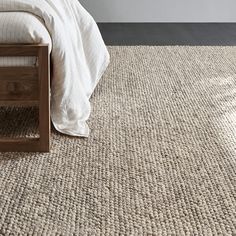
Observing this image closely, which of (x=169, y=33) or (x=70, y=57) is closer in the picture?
(x=70, y=57)

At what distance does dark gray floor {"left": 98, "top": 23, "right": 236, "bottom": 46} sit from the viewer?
3.45 metres

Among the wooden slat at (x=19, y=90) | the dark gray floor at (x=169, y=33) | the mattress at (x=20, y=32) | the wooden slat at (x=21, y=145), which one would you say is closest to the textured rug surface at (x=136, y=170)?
the wooden slat at (x=21, y=145)

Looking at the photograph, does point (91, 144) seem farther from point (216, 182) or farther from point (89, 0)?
point (89, 0)

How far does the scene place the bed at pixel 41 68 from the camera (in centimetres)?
159

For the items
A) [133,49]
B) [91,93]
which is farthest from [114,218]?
[133,49]

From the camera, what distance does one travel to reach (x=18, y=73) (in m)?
1.62

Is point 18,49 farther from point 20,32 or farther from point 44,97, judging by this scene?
point 44,97

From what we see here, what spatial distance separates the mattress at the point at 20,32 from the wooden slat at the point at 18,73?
0.07 ft

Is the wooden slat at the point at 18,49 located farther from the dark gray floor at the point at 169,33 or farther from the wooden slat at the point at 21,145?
the dark gray floor at the point at 169,33

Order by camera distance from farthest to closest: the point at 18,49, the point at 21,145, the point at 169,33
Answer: the point at 169,33, the point at 21,145, the point at 18,49

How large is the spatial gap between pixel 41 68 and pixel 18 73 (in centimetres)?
9

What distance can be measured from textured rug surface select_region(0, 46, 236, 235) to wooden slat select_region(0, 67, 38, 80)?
31 centimetres

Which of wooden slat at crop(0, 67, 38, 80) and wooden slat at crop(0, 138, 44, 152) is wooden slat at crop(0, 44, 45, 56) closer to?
wooden slat at crop(0, 67, 38, 80)

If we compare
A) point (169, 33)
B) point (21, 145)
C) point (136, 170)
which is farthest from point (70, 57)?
point (169, 33)
